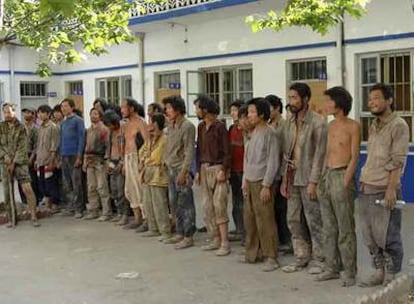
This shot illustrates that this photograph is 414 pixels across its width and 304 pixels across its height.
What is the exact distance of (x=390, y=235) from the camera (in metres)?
5.32

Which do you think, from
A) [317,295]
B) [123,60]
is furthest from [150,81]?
[317,295]

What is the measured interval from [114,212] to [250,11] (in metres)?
5.08

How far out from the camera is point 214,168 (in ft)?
23.0

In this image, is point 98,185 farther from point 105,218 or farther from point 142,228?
point 142,228

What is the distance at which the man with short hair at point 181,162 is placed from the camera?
24.2 ft

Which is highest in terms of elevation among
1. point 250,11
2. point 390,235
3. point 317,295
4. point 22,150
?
point 250,11

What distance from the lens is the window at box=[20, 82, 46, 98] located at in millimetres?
17906

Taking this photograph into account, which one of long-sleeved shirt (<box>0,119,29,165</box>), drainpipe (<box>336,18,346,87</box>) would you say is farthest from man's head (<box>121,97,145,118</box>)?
drainpipe (<box>336,18,346,87</box>)

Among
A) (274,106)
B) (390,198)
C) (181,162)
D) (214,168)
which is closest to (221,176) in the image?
(214,168)

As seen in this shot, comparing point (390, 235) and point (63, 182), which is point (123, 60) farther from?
point (390, 235)

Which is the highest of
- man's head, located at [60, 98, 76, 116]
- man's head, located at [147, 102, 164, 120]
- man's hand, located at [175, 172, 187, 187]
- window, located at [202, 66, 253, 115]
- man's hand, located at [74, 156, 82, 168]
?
window, located at [202, 66, 253, 115]

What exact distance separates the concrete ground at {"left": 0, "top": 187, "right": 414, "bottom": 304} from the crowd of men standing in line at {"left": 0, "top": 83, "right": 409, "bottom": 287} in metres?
0.27

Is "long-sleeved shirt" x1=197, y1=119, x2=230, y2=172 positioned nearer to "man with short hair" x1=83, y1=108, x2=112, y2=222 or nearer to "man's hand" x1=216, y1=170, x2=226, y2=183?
"man's hand" x1=216, y1=170, x2=226, y2=183

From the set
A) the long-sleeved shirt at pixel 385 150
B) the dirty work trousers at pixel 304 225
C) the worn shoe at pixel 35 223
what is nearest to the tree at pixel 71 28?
the worn shoe at pixel 35 223
